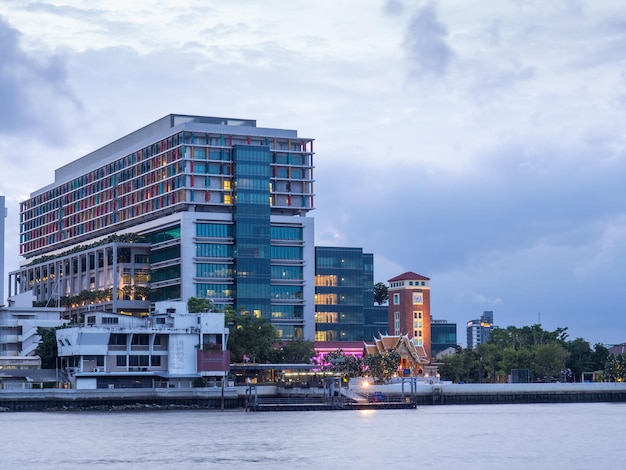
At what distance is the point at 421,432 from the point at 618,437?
69.6 feet

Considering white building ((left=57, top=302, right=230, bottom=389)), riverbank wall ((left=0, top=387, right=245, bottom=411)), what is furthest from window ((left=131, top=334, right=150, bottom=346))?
riverbank wall ((left=0, top=387, right=245, bottom=411))

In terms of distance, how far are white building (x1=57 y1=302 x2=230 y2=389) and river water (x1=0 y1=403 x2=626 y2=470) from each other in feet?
65.7

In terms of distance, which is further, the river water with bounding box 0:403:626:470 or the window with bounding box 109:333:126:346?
the window with bounding box 109:333:126:346

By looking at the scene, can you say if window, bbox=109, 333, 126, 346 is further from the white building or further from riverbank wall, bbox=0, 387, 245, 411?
riverbank wall, bbox=0, 387, 245, 411

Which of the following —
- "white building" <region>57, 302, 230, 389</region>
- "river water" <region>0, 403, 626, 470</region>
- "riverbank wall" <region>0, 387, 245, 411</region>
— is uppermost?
"white building" <region>57, 302, 230, 389</region>

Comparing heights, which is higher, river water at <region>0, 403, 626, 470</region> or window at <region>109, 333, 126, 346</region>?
window at <region>109, 333, 126, 346</region>

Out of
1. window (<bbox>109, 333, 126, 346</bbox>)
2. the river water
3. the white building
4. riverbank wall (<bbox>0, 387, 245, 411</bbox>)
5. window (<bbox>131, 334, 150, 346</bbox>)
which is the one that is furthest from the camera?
window (<bbox>131, 334, 150, 346</bbox>)

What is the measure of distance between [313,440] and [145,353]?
77.1 m

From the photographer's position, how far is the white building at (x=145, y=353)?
192125mm

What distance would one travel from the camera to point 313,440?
4862 inches

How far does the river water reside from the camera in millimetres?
102500

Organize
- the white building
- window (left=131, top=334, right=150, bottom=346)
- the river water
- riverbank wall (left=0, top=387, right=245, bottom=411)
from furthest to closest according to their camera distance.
→ 1. window (left=131, top=334, right=150, bottom=346)
2. the white building
3. riverbank wall (left=0, top=387, right=245, bottom=411)
4. the river water

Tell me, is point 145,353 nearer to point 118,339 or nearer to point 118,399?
point 118,339

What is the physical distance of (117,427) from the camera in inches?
5595
